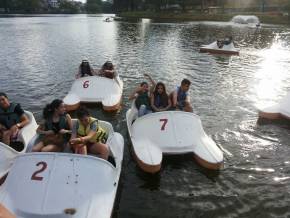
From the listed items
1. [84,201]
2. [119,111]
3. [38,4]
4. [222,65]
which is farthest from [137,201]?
[38,4]

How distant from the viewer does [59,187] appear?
6266 mm

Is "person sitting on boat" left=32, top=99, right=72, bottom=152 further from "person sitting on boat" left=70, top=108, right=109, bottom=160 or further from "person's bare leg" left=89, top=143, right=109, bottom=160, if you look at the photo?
"person's bare leg" left=89, top=143, right=109, bottom=160

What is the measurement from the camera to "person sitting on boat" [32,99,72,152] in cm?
781

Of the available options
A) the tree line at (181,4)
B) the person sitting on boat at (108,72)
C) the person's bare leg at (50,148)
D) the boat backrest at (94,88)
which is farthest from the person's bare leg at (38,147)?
the tree line at (181,4)

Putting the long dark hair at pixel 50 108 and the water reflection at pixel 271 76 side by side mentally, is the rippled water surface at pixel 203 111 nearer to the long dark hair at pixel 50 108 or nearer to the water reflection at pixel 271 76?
the water reflection at pixel 271 76

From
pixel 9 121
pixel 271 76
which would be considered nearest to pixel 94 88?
pixel 9 121

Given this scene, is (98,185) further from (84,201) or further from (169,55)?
(169,55)

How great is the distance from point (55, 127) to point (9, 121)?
1731 mm

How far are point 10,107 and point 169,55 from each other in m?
21.5

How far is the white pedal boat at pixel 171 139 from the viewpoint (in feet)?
28.7

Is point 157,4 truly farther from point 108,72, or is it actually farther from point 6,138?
point 6,138

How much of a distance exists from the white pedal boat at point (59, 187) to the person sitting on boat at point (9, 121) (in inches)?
86.6

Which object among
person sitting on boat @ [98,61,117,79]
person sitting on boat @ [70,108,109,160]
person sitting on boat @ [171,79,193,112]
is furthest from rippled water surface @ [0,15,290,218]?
person sitting on boat @ [171,79,193,112]

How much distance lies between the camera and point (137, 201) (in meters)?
7.77
